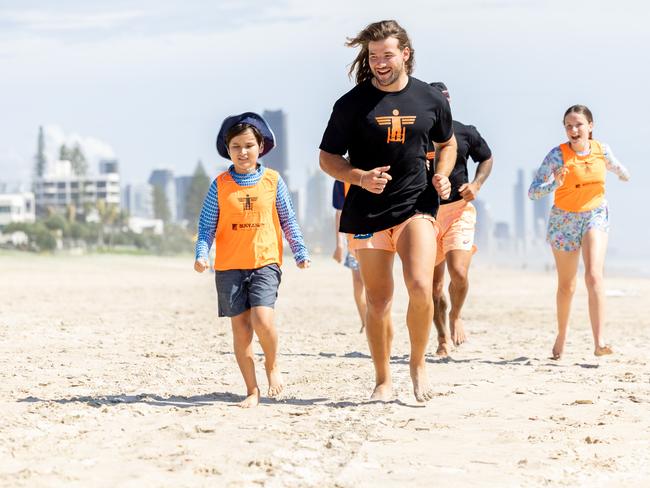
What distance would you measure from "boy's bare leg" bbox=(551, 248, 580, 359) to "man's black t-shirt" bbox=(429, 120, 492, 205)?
0.95 metres

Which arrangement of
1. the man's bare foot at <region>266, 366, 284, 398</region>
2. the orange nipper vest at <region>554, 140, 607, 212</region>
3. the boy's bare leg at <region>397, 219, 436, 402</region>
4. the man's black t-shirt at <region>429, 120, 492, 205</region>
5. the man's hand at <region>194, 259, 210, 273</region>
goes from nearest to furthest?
1. the boy's bare leg at <region>397, 219, 436, 402</region>
2. the man's hand at <region>194, 259, 210, 273</region>
3. the man's bare foot at <region>266, 366, 284, 398</region>
4. the orange nipper vest at <region>554, 140, 607, 212</region>
5. the man's black t-shirt at <region>429, 120, 492, 205</region>

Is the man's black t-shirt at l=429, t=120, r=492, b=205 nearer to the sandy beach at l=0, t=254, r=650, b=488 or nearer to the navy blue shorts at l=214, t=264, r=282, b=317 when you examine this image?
the sandy beach at l=0, t=254, r=650, b=488

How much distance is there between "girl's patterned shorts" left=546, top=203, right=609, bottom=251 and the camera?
862 cm

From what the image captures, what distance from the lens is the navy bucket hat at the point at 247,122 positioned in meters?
6.53

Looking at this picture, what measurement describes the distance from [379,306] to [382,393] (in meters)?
0.54

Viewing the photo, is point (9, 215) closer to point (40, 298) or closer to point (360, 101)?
point (40, 298)

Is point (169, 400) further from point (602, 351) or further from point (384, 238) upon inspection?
point (602, 351)

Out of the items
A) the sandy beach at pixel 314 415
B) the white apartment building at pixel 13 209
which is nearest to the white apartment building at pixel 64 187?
the white apartment building at pixel 13 209

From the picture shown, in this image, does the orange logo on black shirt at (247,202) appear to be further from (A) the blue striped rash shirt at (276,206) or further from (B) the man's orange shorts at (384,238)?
(B) the man's orange shorts at (384,238)

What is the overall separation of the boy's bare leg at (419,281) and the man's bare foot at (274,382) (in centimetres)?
95

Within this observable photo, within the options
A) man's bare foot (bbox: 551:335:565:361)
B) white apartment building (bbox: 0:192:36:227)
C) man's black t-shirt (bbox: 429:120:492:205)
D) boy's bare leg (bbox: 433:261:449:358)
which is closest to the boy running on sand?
man's black t-shirt (bbox: 429:120:492:205)

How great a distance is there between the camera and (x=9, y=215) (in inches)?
5896

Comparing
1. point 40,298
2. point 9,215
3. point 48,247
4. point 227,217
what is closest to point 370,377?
point 227,217

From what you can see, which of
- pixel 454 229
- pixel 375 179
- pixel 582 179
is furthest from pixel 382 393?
pixel 582 179
